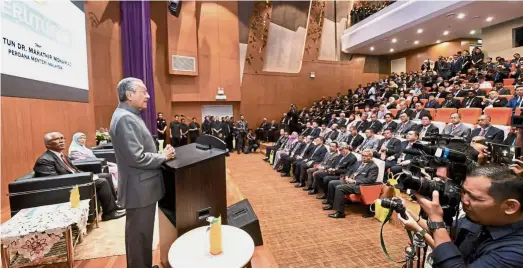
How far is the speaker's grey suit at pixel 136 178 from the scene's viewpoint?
1.33m

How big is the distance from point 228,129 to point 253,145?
37.9 inches

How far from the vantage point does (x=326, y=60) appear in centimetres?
1145

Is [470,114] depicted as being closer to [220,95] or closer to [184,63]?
[220,95]

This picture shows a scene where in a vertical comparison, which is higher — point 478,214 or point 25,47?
point 25,47

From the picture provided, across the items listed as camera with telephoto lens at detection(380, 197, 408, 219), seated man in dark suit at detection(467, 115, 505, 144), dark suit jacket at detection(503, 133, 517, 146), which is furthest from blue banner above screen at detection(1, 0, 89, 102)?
dark suit jacket at detection(503, 133, 517, 146)

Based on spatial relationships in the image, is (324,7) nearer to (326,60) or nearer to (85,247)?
(326,60)

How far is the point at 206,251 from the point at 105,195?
7.16 ft

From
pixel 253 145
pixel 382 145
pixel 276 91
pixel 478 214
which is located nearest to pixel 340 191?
pixel 382 145

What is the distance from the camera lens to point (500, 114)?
457 cm

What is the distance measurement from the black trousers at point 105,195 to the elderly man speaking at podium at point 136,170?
1690 millimetres

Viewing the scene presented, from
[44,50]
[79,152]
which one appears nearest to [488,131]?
[79,152]

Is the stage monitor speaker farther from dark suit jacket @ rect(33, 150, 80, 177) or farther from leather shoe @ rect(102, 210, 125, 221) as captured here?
dark suit jacket @ rect(33, 150, 80, 177)

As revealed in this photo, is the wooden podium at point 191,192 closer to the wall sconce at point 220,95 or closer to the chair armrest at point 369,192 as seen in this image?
the chair armrest at point 369,192

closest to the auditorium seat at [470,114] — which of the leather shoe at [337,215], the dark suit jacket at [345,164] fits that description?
the dark suit jacket at [345,164]
